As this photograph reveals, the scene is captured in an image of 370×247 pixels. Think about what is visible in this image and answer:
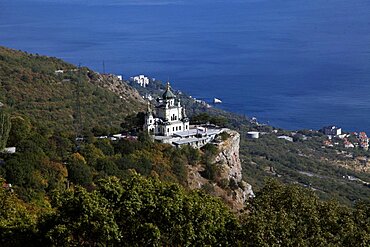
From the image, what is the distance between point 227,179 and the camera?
20.5 m

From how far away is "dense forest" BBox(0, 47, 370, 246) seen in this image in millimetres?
8438

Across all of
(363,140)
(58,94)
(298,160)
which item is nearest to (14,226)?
(58,94)

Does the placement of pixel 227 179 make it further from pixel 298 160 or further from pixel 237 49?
pixel 237 49

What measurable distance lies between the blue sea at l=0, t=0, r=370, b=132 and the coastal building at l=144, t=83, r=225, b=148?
28.9m

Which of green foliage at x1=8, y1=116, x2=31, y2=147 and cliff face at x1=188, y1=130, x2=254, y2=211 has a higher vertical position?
green foliage at x1=8, y1=116, x2=31, y2=147

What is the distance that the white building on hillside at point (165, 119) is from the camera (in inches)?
855

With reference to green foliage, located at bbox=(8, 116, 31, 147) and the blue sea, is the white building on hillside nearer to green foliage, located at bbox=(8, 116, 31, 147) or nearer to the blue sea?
green foliage, located at bbox=(8, 116, 31, 147)

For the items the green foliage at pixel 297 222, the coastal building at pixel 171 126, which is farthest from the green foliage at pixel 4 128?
the green foliage at pixel 297 222

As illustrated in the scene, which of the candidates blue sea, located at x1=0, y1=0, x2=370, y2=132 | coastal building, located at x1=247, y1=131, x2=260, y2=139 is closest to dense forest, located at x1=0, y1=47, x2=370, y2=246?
coastal building, located at x1=247, y1=131, x2=260, y2=139

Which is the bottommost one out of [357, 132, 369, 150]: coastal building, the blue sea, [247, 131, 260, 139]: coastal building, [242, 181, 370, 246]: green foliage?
[242, 181, 370, 246]: green foliage

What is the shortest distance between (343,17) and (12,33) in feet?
216

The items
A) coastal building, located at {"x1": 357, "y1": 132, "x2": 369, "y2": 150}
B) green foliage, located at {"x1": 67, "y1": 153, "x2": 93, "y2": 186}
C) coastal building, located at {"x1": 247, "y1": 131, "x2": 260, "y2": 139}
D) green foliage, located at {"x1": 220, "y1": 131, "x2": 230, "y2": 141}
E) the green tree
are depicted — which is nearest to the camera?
the green tree

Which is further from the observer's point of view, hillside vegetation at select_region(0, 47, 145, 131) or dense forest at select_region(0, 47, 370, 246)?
hillside vegetation at select_region(0, 47, 145, 131)

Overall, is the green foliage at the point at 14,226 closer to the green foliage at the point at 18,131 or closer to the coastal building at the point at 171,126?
the green foliage at the point at 18,131
